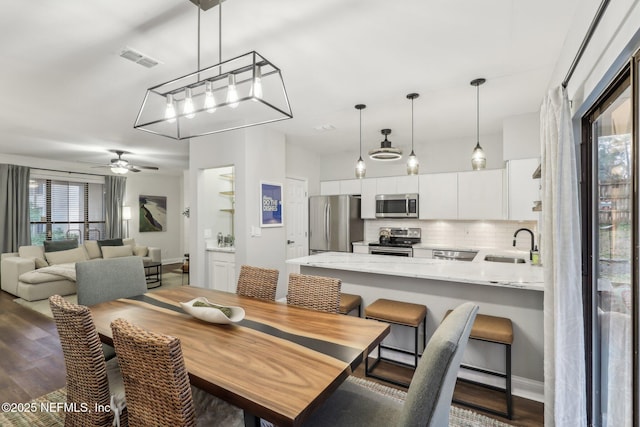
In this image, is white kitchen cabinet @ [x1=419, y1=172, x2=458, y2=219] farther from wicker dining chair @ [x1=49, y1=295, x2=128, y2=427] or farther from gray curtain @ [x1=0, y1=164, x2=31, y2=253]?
gray curtain @ [x1=0, y1=164, x2=31, y2=253]

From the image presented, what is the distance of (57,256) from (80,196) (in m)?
2.06

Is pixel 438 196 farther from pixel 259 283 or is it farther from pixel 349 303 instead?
pixel 259 283

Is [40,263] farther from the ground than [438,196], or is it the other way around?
[438,196]

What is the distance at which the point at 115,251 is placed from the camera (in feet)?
21.2

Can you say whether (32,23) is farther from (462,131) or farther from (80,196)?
(80,196)

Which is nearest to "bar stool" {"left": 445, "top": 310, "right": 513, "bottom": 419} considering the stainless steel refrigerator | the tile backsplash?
the tile backsplash

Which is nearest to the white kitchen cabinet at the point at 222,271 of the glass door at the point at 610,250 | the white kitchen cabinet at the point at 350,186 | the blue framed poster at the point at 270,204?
the blue framed poster at the point at 270,204

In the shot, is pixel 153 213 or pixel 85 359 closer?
pixel 85 359

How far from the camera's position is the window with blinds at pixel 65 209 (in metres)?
6.70

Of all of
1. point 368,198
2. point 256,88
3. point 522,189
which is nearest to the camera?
point 256,88

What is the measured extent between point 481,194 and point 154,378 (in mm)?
4758

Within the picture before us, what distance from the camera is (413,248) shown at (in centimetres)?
505

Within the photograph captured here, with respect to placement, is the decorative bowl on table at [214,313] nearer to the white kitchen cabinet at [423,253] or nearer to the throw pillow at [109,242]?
the white kitchen cabinet at [423,253]

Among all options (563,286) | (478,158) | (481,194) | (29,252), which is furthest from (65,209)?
(563,286)
